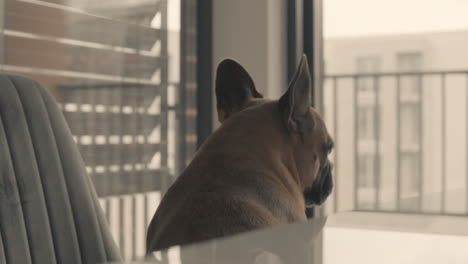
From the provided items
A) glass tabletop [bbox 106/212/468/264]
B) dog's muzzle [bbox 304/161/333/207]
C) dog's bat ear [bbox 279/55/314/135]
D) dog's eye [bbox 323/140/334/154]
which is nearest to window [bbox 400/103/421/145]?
dog's muzzle [bbox 304/161/333/207]

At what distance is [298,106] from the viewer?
1219mm

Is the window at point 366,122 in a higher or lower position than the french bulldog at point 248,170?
lower

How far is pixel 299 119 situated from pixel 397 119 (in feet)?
10.6

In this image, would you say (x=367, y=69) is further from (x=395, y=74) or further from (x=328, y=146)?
(x=328, y=146)

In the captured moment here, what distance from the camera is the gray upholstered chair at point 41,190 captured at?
3.11 feet

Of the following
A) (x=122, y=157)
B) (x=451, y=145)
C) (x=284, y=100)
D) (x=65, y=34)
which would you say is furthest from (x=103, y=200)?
(x=451, y=145)

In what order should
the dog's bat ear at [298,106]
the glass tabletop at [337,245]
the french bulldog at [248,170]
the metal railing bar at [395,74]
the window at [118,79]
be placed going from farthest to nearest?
the metal railing bar at [395,74], the window at [118,79], the dog's bat ear at [298,106], the french bulldog at [248,170], the glass tabletop at [337,245]

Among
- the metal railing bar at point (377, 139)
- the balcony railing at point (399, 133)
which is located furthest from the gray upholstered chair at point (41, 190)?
the metal railing bar at point (377, 139)

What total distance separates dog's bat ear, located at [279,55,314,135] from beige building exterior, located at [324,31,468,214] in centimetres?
276

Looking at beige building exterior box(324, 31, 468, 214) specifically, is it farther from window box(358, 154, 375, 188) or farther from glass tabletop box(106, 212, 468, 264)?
glass tabletop box(106, 212, 468, 264)

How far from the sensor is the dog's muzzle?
1423mm

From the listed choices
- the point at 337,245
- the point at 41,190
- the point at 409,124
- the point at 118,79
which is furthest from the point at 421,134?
the point at 337,245

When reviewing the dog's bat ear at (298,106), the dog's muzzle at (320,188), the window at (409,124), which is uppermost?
the dog's bat ear at (298,106)

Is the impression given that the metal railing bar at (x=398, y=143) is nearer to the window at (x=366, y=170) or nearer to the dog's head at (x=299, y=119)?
the window at (x=366, y=170)
